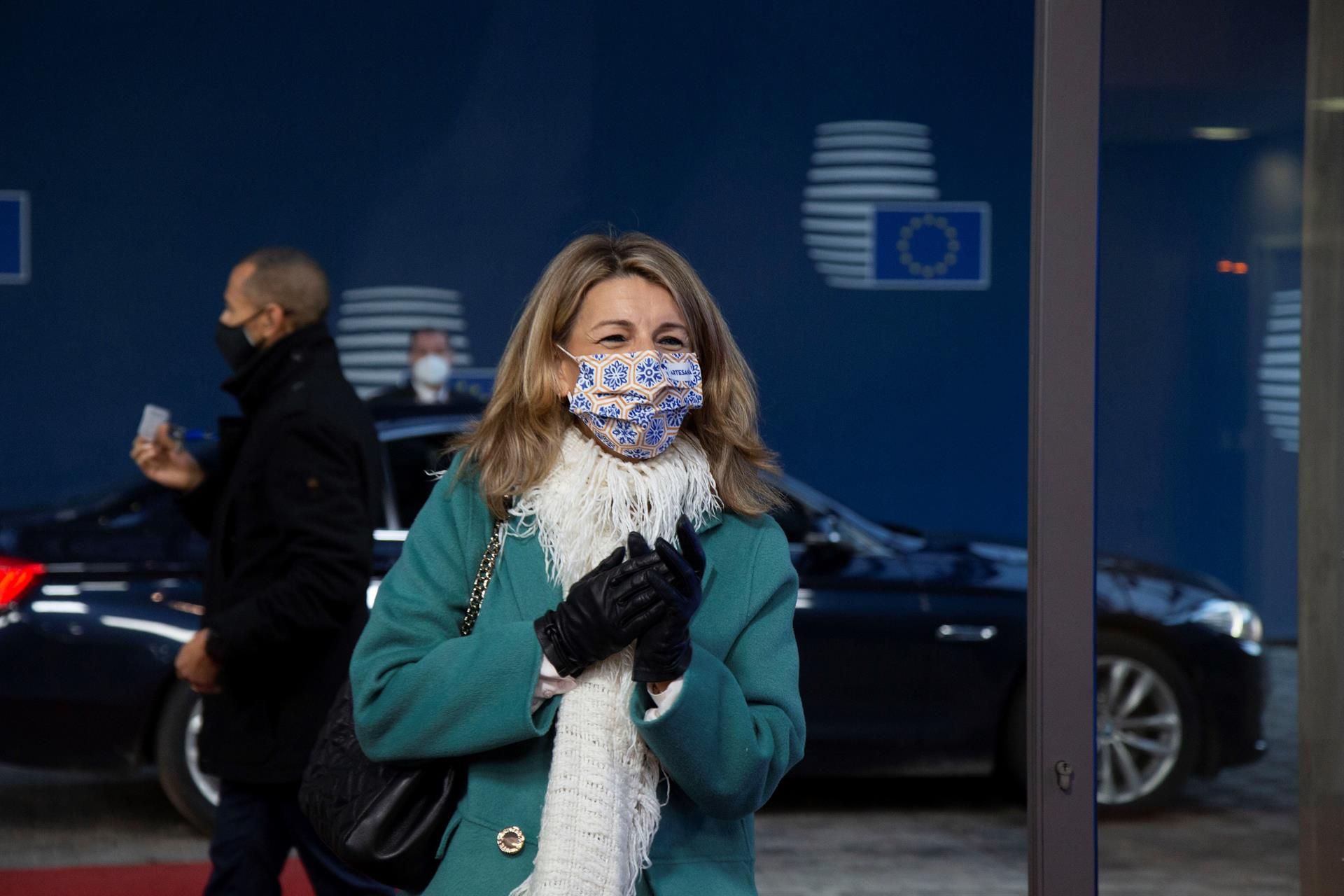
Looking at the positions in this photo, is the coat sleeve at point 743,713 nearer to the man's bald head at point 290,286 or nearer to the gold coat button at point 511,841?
the gold coat button at point 511,841

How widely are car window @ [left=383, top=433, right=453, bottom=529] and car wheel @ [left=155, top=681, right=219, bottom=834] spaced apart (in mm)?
1011

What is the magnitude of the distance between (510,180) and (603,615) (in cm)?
538

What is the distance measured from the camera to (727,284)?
6926mm

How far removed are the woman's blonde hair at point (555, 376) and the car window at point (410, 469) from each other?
3541 mm

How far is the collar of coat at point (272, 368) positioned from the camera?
3625mm

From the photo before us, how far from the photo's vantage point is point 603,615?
1.79 m

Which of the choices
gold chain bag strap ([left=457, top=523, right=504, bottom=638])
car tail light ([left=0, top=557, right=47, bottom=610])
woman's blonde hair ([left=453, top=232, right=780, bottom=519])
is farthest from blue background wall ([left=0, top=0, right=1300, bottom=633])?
gold chain bag strap ([left=457, top=523, right=504, bottom=638])

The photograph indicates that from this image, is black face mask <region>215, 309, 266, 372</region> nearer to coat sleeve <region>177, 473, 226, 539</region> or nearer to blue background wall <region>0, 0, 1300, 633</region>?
coat sleeve <region>177, 473, 226, 539</region>

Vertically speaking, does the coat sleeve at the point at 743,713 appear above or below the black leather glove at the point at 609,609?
below

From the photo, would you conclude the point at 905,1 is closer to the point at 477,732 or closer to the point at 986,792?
the point at 986,792

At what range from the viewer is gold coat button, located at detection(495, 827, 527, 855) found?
1943mm

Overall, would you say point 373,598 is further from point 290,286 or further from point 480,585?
point 480,585

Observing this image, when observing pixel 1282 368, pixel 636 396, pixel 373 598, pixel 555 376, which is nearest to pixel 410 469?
pixel 373 598

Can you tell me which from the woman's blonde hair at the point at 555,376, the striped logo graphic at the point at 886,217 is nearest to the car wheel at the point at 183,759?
the striped logo graphic at the point at 886,217
